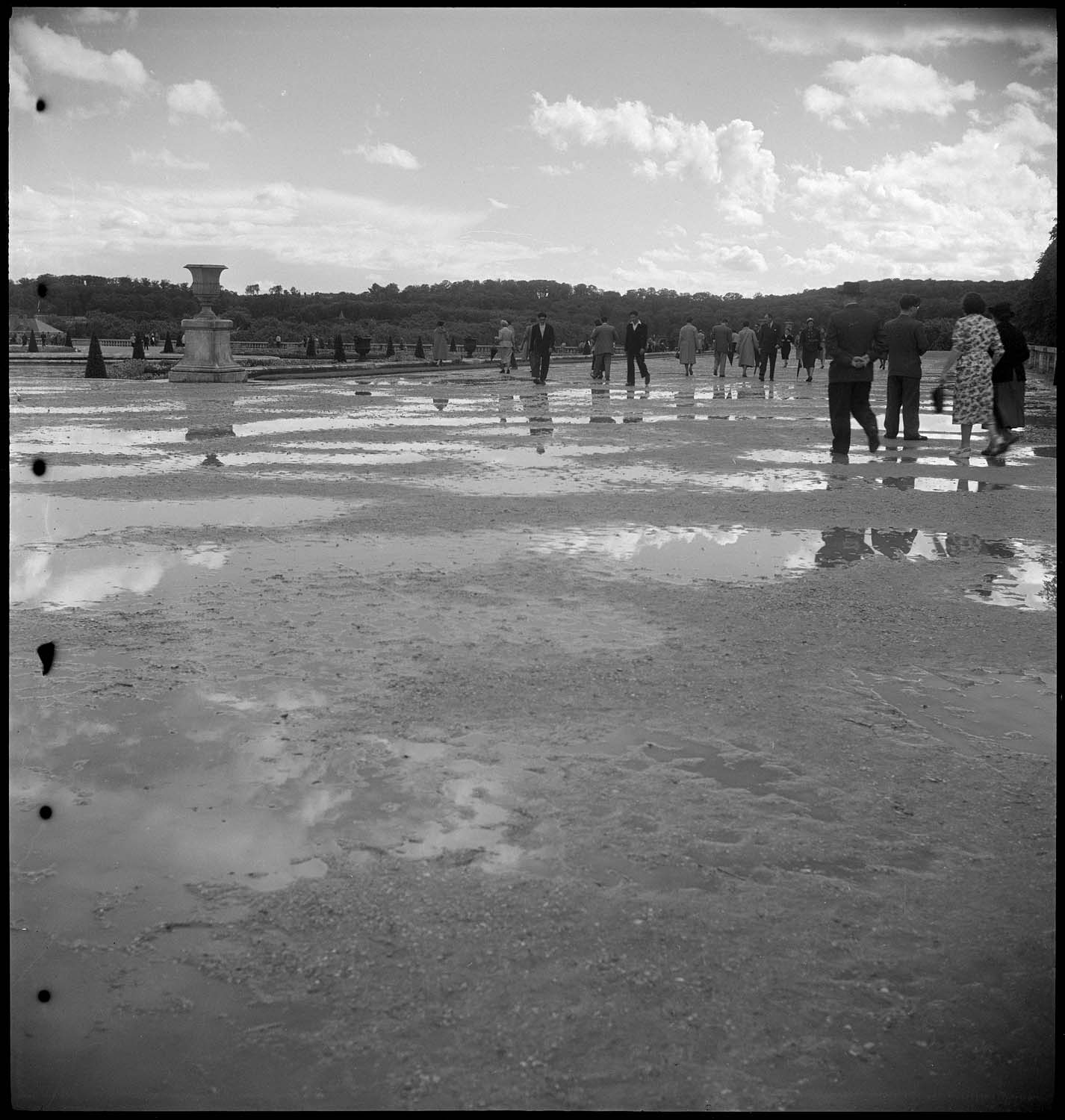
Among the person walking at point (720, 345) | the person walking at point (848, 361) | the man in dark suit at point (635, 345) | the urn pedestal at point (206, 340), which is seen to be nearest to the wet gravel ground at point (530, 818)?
the person walking at point (848, 361)

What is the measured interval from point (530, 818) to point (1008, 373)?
11.5 meters

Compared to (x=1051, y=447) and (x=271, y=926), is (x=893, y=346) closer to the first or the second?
(x=1051, y=447)

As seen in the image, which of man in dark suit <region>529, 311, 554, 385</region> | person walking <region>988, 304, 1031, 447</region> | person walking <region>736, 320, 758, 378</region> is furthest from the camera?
person walking <region>736, 320, 758, 378</region>

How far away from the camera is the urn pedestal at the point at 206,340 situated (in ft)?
90.9

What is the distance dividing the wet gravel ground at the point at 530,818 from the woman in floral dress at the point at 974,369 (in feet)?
20.5

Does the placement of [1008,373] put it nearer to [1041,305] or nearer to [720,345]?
[720,345]

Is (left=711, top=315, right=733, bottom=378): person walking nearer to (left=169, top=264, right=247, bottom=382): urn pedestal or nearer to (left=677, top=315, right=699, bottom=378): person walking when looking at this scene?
(left=677, top=315, right=699, bottom=378): person walking

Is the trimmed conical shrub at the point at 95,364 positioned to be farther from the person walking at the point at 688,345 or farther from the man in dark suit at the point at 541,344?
the person walking at the point at 688,345

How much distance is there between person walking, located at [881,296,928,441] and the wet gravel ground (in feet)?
23.0

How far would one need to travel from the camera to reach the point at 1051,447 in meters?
16.3

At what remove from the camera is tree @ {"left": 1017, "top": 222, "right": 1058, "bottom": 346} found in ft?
141

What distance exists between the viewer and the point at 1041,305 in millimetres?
45750

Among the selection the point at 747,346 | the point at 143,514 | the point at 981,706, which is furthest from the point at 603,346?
the point at 981,706

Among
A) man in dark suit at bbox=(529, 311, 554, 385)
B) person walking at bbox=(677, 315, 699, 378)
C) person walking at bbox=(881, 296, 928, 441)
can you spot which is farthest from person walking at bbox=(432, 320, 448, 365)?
person walking at bbox=(881, 296, 928, 441)
